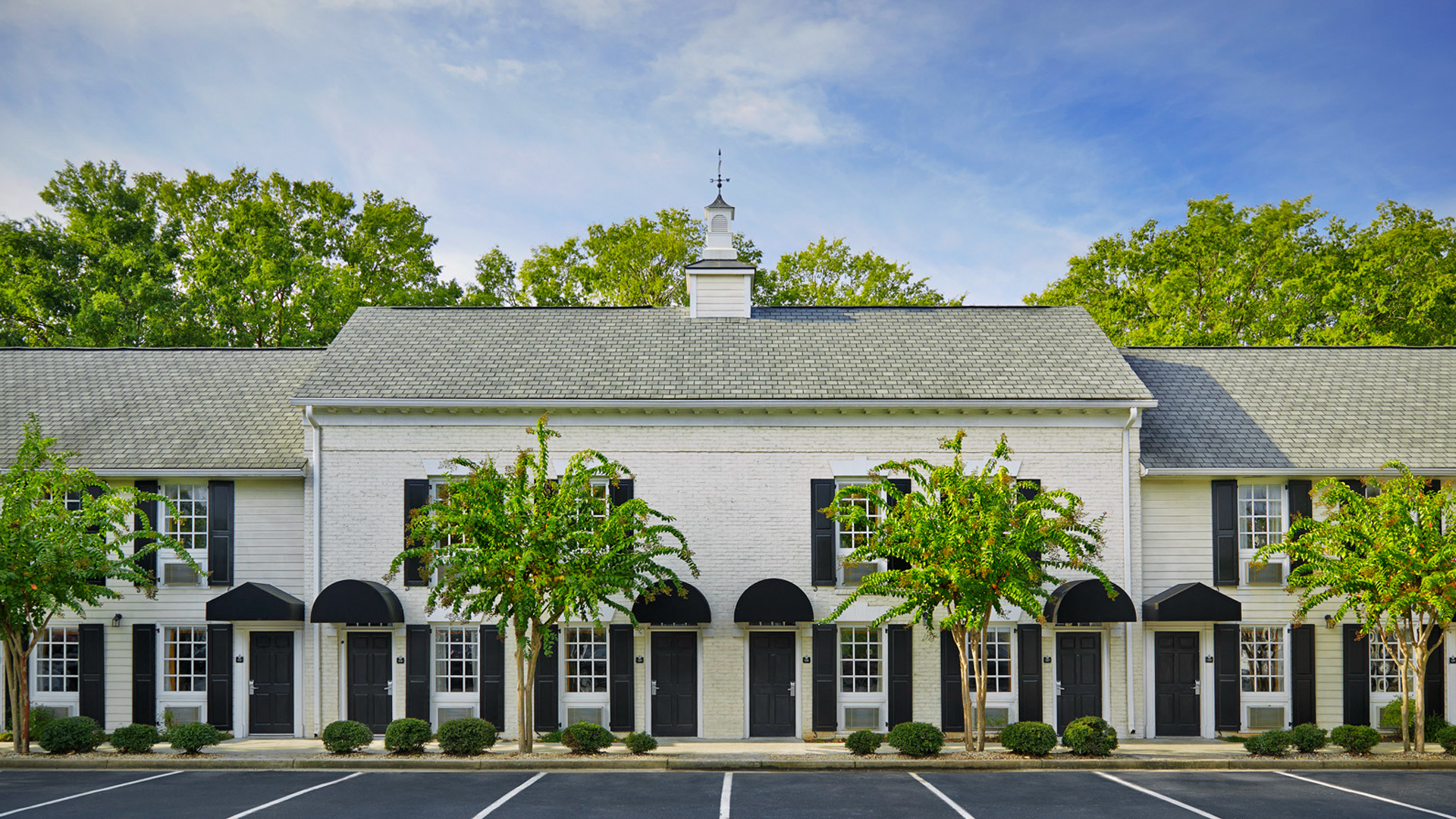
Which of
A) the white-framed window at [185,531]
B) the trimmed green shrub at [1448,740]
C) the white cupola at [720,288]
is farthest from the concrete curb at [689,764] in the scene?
the white cupola at [720,288]

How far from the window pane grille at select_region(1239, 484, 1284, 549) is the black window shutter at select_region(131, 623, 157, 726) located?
70.9 feet

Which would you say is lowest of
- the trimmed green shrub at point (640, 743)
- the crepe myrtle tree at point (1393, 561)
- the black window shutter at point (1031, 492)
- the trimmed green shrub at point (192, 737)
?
the trimmed green shrub at point (640, 743)

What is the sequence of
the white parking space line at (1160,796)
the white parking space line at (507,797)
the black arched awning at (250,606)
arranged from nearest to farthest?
the white parking space line at (507,797) → the white parking space line at (1160,796) → the black arched awning at (250,606)

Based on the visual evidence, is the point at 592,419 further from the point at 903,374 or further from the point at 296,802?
the point at 296,802

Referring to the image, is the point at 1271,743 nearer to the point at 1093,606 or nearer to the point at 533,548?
the point at 1093,606

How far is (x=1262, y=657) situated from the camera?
20.7 metres

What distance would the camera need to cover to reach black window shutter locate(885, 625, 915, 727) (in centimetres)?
2003

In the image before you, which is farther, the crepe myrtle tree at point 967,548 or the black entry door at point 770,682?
the black entry door at point 770,682

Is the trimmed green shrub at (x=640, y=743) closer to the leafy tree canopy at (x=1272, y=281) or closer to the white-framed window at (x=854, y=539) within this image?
the white-framed window at (x=854, y=539)

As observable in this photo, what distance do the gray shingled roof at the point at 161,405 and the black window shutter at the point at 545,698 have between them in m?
6.20

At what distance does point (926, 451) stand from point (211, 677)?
48.0 feet

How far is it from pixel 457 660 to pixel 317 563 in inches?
129

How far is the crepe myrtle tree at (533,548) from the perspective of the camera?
1703cm

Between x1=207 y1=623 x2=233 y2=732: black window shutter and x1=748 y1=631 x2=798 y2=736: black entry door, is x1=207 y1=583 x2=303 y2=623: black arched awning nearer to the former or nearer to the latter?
x1=207 y1=623 x2=233 y2=732: black window shutter
